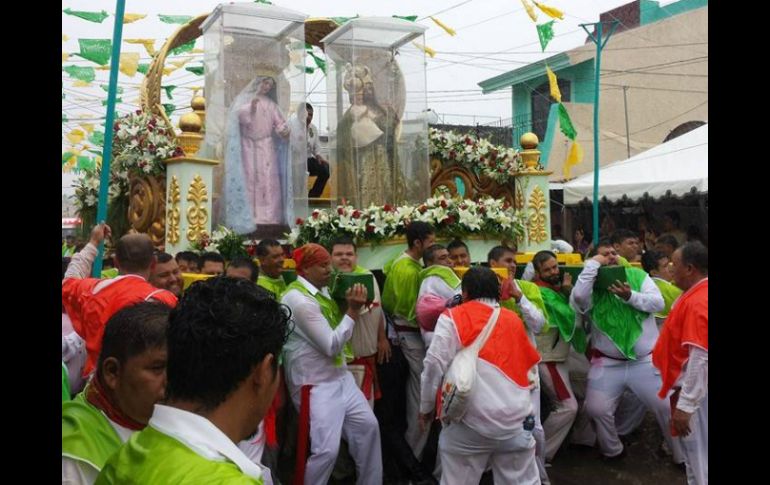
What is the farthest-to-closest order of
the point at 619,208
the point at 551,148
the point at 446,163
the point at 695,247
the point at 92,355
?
the point at 551,148 → the point at 619,208 → the point at 446,163 → the point at 695,247 → the point at 92,355

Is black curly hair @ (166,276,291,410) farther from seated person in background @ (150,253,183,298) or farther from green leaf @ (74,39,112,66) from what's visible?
green leaf @ (74,39,112,66)

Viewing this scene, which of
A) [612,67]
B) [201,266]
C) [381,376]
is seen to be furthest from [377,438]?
[612,67]

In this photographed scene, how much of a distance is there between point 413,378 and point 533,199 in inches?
140

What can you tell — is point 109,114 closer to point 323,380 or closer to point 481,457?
point 323,380

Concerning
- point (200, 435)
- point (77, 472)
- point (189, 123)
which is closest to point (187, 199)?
point (189, 123)

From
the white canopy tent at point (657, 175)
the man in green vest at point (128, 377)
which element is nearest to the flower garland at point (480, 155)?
the white canopy tent at point (657, 175)

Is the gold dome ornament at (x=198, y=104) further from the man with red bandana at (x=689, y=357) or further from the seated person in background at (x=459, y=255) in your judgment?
the man with red bandana at (x=689, y=357)

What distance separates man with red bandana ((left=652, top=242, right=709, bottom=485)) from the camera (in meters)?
4.02

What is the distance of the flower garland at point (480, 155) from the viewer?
8.88 m

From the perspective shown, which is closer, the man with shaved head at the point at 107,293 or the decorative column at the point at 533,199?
the man with shaved head at the point at 107,293
